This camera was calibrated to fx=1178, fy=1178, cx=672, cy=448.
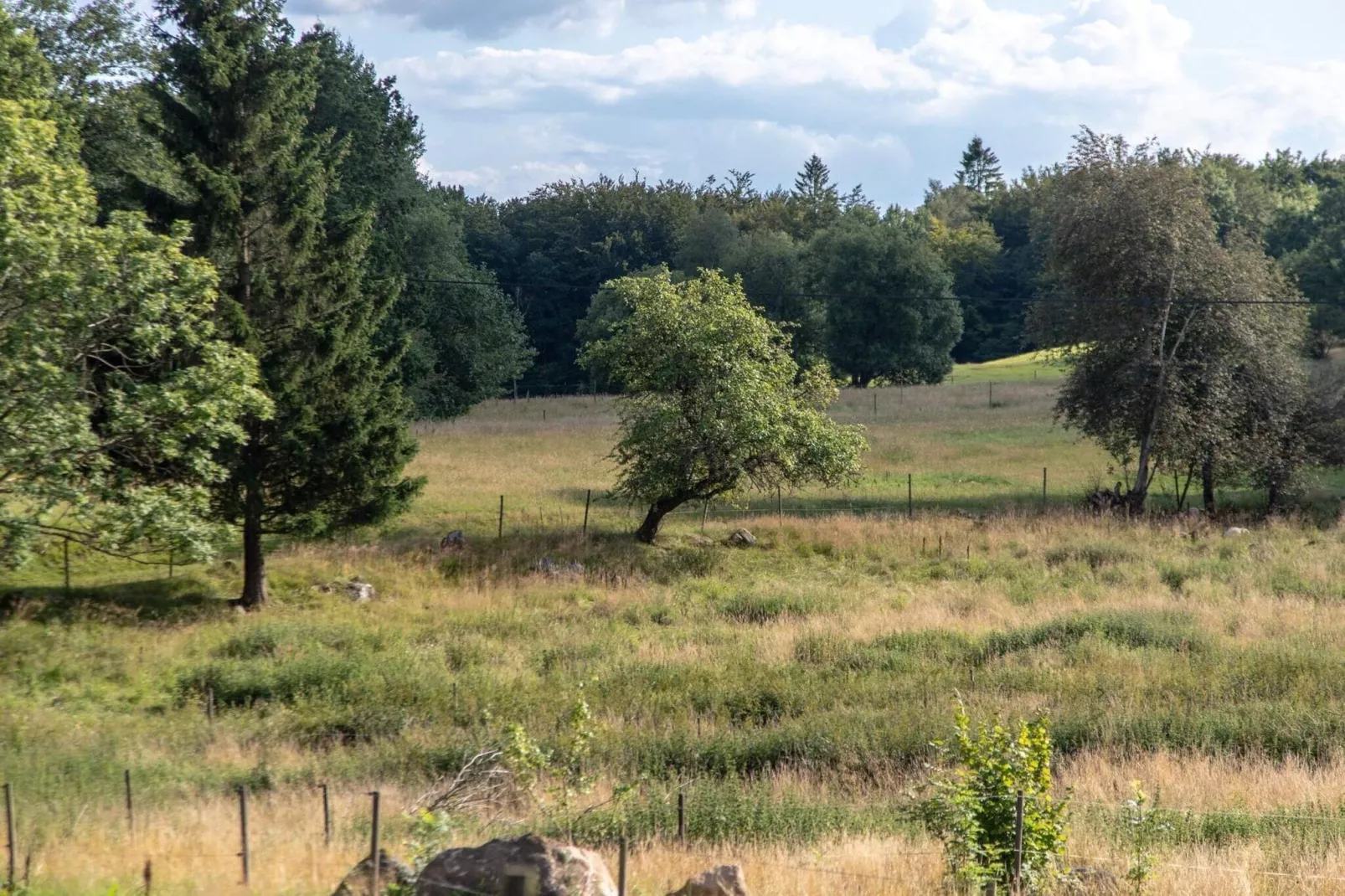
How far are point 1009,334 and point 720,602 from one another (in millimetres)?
80635

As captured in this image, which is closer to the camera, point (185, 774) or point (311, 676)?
point (185, 774)

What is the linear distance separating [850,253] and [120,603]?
60828mm

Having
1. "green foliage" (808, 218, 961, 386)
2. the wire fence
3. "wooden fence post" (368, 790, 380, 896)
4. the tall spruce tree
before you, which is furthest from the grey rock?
"green foliage" (808, 218, 961, 386)

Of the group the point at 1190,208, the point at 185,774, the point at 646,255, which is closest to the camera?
the point at 185,774

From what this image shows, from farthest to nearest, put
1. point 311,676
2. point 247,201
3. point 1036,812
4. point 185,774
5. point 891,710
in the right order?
point 247,201, point 311,676, point 891,710, point 185,774, point 1036,812

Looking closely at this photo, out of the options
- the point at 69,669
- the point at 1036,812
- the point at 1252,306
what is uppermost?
the point at 1252,306

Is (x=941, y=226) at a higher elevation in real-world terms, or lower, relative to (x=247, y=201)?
higher

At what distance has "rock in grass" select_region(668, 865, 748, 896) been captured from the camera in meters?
8.01

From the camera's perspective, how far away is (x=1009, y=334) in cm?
9925

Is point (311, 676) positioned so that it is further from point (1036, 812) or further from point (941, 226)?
point (941, 226)

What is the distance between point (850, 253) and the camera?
7706 centimetres

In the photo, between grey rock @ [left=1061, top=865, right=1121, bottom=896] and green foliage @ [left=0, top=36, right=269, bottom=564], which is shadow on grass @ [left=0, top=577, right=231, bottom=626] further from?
grey rock @ [left=1061, top=865, right=1121, bottom=896]

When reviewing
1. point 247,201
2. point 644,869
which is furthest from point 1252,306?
point 644,869

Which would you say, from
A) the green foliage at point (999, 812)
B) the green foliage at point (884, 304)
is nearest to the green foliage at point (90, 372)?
the green foliage at point (999, 812)
